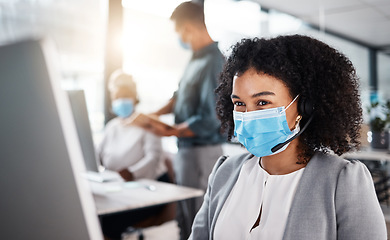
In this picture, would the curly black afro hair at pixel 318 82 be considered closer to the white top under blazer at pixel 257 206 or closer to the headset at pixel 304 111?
the headset at pixel 304 111

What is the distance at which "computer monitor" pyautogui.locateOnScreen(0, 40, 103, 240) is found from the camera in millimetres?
356

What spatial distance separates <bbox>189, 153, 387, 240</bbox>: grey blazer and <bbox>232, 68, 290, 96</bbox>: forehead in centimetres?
23

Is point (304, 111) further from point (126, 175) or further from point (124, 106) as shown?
point (124, 106)

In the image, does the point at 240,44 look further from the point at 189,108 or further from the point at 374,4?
the point at 374,4

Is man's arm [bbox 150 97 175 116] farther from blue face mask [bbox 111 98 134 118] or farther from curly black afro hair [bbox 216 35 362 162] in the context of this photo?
curly black afro hair [bbox 216 35 362 162]

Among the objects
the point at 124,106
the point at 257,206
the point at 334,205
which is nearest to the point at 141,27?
the point at 124,106

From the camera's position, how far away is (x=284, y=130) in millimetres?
1166

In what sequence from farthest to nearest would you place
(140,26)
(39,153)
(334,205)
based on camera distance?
(140,26) < (334,205) < (39,153)

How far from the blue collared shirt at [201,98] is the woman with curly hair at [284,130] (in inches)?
33.8

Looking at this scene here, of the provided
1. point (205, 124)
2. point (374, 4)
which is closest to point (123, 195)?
point (205, 124)

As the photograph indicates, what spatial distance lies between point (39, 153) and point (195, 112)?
1818 mm

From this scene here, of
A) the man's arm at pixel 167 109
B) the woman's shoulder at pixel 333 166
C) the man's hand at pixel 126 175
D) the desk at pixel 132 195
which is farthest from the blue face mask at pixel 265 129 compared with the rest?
the man's arm at pixel 167 109

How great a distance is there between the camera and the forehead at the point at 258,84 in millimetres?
1128

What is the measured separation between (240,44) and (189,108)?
97 cm
